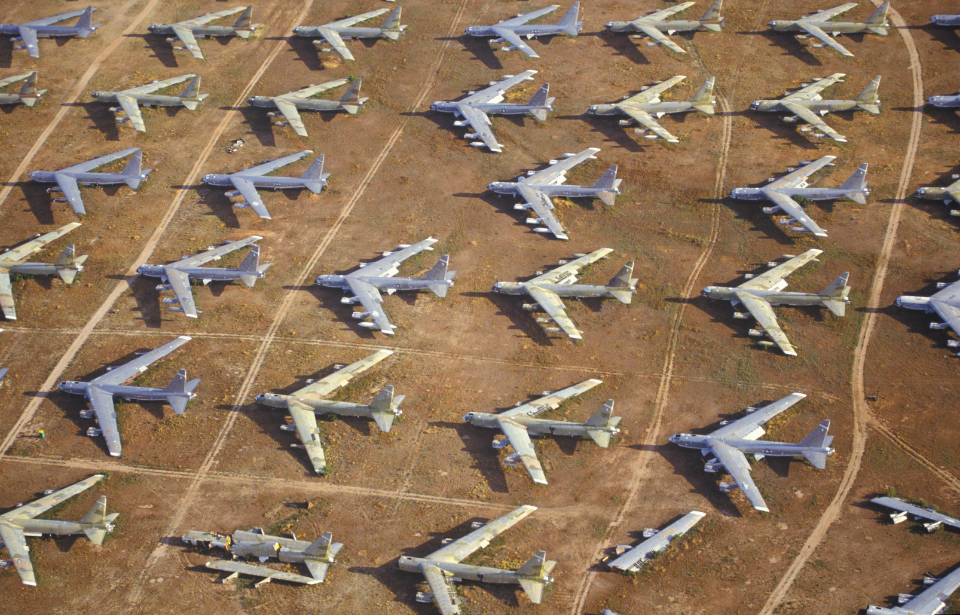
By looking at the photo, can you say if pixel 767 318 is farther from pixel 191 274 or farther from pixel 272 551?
pixel 191 274

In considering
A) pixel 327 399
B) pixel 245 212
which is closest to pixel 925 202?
pixel 327 399

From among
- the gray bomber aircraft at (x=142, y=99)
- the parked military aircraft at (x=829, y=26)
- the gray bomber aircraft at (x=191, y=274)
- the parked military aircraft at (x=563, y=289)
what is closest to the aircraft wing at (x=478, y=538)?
the parked military aircraft at (x=563, y=289)

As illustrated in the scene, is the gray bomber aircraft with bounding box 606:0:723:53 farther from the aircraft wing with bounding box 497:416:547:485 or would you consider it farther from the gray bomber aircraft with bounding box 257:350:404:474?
the gray bomber aircraft with bounding box 257:350:404:474

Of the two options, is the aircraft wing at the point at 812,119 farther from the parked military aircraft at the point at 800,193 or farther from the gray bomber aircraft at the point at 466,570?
the gray bomber aircraft at the point at 466,570

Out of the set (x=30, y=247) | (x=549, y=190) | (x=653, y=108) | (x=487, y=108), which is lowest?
(x=30, y=247)

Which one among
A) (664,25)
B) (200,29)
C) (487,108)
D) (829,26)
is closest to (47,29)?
(200,29)

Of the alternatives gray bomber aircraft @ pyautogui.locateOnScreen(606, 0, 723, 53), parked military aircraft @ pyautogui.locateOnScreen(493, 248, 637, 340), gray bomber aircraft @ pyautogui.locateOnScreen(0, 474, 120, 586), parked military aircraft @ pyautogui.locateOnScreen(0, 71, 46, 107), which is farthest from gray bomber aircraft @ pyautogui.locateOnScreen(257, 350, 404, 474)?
gray bomber aircraft @ pyautogui.locateOnScreen(606, 0, 723, 53)
